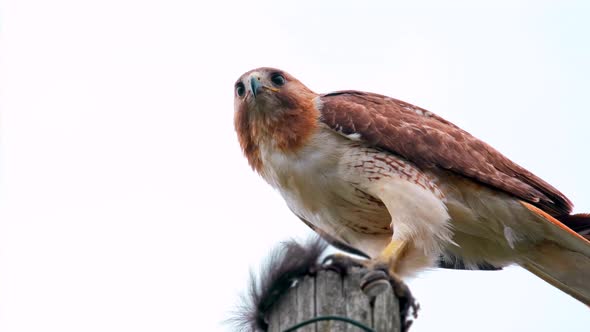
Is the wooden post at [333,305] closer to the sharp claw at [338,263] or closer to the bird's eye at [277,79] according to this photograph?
the sharp claw at [338,263]

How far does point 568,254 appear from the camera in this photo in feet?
23.4

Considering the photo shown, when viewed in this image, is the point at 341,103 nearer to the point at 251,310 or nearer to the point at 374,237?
the point at 374,237

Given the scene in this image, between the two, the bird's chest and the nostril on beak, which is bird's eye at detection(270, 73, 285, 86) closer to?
the nostril on beak

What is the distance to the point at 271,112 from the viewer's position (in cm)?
736

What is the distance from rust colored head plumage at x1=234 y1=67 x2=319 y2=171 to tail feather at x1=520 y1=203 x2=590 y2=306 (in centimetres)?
185

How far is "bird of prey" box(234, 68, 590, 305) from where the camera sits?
22.4 feet

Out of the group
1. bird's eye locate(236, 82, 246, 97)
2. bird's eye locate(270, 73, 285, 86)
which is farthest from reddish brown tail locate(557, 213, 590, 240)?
bird's eye locate(236, 82, 246, 97)

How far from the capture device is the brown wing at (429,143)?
22.9ft

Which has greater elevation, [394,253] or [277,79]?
[277,79]

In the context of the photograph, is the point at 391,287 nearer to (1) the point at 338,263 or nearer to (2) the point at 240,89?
(1) the point at 338,263

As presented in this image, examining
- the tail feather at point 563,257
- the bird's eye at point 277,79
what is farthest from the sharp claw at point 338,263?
the bird's eye at point 277,79

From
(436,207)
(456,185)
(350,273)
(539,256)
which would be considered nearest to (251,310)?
(350,273)

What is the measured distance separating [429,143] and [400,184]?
661 millimetres

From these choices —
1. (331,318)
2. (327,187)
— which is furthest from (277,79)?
(331,318)
